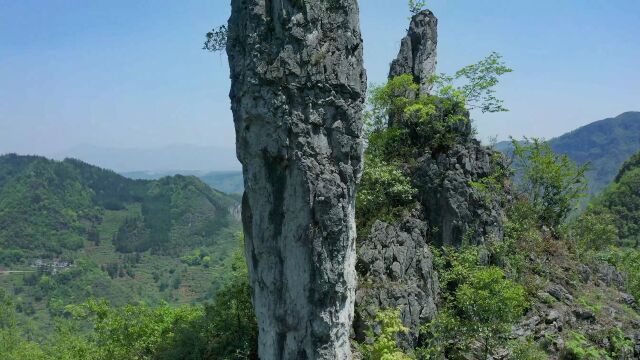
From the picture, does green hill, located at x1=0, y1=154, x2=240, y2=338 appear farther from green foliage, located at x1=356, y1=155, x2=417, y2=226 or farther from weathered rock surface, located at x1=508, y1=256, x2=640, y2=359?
weathered rock surface, located at x1=508, y1=256, x2=640, y2=359

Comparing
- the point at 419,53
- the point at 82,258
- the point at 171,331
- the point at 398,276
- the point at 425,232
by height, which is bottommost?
the point at 82,258

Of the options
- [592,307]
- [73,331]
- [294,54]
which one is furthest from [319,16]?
[73,331]

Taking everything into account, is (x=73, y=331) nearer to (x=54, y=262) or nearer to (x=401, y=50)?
(x=401, y=50)

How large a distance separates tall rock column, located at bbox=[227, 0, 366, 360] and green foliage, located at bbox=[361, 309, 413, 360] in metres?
0.85

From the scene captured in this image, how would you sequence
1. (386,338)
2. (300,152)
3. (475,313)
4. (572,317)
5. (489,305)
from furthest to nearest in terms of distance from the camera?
(572,317)
(475,313)
(489,305)
(386,338)
(300,152)

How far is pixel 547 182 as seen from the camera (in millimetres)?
22750

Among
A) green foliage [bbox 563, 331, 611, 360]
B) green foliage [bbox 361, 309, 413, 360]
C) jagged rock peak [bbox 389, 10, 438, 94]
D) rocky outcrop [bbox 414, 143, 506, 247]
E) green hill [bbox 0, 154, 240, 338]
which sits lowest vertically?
green hill [bbox 0, 154, 240, 338]

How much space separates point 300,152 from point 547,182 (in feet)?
48.9

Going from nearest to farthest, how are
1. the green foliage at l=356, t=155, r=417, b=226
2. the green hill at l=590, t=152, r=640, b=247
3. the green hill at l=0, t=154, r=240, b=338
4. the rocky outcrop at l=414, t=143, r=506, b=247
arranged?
1. the rocky outcrop at l=414, t=143, r=506, b=247
2. the green foliage at l=356, t=155, r=417, b=226
3. the green hill at l=590, t=152, r=640, b=247
4. the green hill at l=0, t=154, r=240, b=338

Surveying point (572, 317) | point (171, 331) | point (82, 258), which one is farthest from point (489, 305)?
point (82, 258)

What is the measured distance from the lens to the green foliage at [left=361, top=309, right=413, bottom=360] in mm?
14387

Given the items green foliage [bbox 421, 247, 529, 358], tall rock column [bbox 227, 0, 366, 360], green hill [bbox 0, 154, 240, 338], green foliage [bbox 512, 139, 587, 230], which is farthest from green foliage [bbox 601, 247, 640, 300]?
green hill [bbox 0, 154, 240, 338]

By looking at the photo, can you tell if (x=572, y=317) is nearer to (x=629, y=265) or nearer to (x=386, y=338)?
(x=386, y=338)

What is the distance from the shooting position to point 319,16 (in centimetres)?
1344
